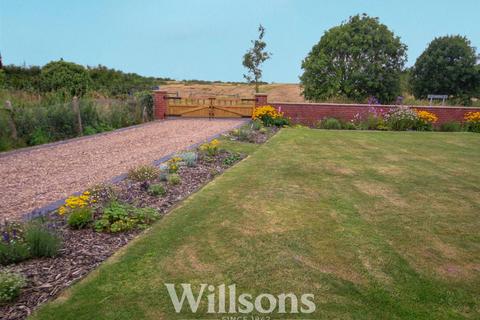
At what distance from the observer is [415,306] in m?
2.66

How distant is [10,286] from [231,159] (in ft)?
16.9

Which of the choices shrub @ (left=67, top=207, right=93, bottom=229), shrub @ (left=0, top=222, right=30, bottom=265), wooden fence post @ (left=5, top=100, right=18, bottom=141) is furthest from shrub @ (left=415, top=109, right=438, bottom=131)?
shrub @ (left=0, top=222, right=30, bottom=265)

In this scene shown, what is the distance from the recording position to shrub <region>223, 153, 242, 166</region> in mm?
7299

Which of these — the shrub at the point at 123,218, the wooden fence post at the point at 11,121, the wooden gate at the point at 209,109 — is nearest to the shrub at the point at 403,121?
the wooden gate at the point at 209,109

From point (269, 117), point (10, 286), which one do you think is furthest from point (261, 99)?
point (10, 286)

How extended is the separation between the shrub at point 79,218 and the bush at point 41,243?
0.55 m

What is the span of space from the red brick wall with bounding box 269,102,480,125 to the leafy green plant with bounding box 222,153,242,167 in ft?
27.5

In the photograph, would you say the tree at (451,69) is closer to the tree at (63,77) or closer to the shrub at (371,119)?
the shrub at (371,119)

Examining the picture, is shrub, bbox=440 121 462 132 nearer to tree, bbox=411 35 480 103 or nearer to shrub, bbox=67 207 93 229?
shrub, bbox=67 207 93 229

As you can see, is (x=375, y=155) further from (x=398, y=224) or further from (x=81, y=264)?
(x=81, y=264)

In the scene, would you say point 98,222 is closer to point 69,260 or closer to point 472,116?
point 69,260

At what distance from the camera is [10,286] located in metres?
2.75

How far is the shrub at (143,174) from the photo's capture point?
5.89 m

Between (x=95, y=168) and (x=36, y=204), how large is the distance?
6.84 feet
